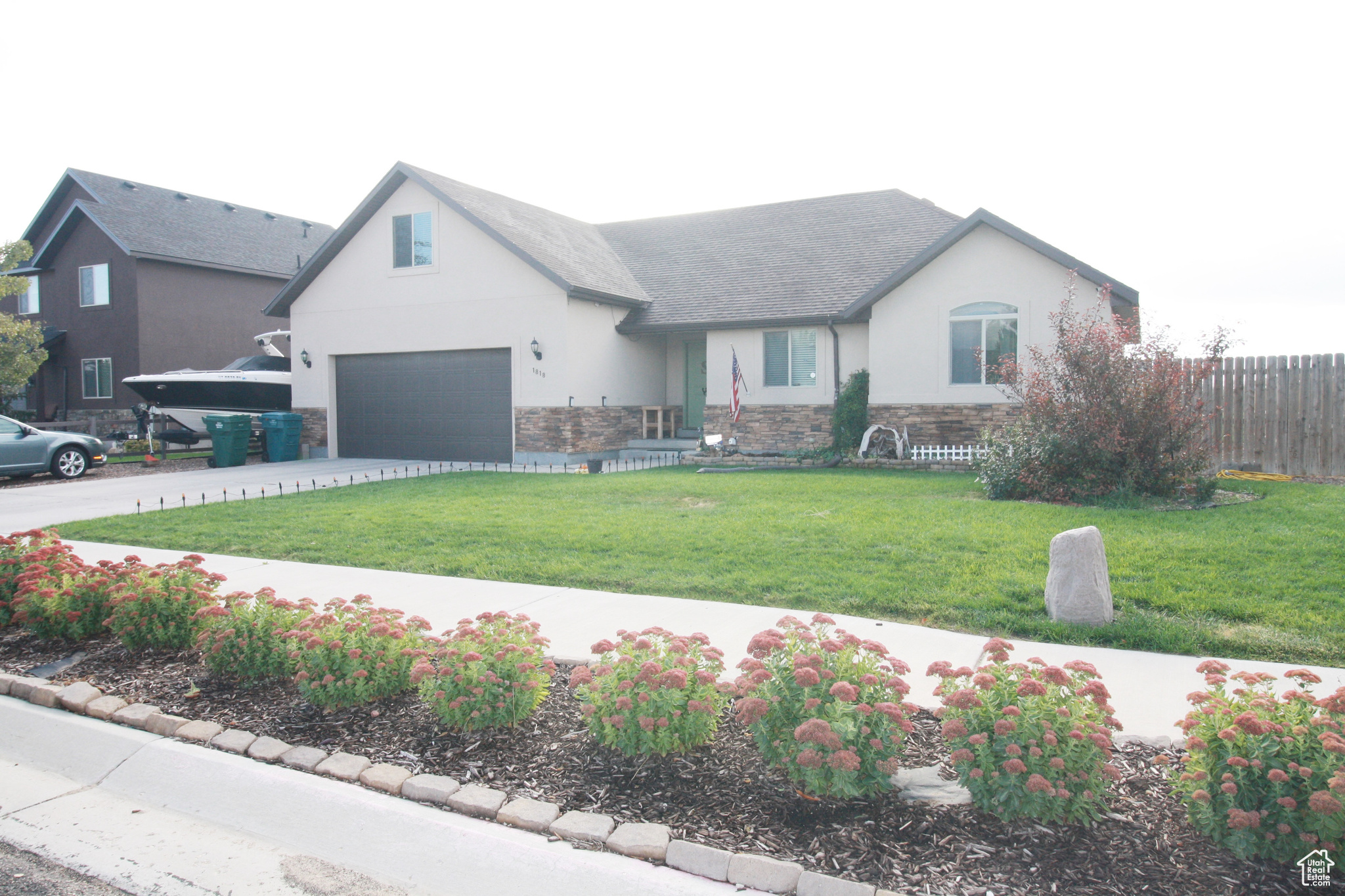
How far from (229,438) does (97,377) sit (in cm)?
1132

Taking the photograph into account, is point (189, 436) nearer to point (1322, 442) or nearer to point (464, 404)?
point (464, 404)

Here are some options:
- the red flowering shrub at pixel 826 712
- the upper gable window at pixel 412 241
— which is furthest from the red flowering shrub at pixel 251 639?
the upper gable window at pixel 412 241

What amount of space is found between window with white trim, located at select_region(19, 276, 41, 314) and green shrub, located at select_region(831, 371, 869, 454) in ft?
87.1

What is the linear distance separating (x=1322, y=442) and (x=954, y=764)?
13129 millimetres

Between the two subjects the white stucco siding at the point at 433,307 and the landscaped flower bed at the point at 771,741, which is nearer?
the landscaped flower bed at the point at 771,741

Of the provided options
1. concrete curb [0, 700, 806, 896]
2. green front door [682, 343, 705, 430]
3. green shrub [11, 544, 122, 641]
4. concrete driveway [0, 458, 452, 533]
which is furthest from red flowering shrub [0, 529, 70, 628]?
green front door [682, 343, 705, 430]

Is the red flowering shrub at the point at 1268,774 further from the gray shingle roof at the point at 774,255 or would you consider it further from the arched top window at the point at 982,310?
the gray shingle roof at the point at 774,255

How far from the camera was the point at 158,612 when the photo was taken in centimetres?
531

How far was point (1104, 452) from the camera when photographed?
33.7ft

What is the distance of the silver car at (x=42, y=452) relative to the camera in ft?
51.7

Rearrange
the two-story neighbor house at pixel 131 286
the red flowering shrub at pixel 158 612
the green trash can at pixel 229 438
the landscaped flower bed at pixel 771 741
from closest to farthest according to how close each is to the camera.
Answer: the landscaped flower bed at pixel 771 741, the red flowering shrub at pixel 158 612, the green trash can at pixel 229 438, the two-story neighbor house at pixel 131 286

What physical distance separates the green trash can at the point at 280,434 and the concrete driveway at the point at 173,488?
450mm

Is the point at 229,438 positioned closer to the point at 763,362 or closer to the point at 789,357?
the point at 763,362

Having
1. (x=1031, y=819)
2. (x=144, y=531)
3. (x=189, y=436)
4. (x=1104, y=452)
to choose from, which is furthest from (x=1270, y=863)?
(x=189, y=436)
